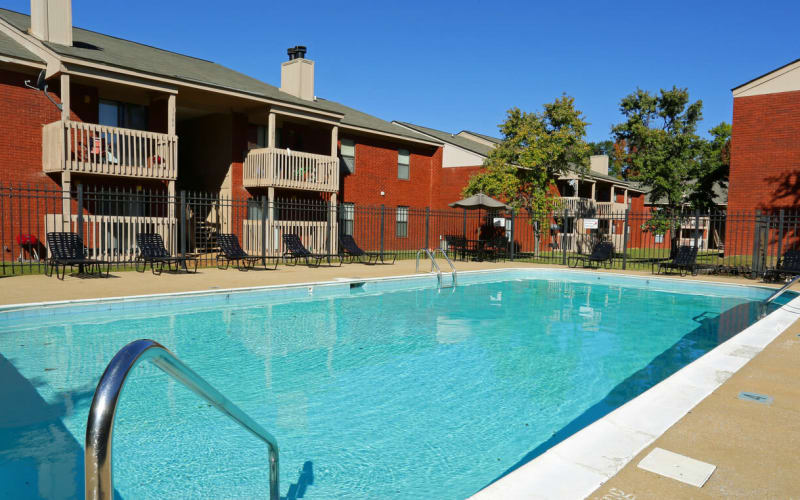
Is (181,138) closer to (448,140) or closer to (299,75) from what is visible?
(299,75)

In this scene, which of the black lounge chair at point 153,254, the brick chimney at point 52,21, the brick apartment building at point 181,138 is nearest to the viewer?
the black lounge chair at point 153,254

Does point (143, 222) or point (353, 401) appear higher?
point (143, 222)

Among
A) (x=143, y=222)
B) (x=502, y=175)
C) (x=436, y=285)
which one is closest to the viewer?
(x=436, y=285)

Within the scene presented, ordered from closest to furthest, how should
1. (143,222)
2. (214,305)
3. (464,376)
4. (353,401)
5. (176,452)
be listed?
(176,452), (353,401), (464,376), (214,305), (143,222)

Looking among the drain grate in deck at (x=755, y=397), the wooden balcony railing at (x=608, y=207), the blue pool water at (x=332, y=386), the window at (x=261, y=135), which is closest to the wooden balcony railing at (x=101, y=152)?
the window at (x=261, y=135)

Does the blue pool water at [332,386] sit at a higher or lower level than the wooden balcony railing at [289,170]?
lower

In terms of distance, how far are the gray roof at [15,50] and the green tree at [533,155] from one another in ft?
51.0

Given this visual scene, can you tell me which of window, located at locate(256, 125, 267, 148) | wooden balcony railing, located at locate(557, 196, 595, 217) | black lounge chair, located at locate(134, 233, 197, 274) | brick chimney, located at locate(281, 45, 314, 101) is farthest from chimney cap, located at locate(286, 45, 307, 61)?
wooden balcony railing, located at locate(557, 196, 595, 217)

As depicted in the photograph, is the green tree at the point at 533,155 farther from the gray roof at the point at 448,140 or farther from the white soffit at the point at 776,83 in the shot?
the white soffit at the point at 776,83

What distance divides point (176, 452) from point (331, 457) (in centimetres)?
127

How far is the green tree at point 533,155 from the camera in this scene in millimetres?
21203

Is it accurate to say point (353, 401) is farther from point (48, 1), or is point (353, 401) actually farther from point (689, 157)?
point (689, 157)

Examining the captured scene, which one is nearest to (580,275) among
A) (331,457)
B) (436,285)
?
(436,285)

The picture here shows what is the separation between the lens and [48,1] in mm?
14930
